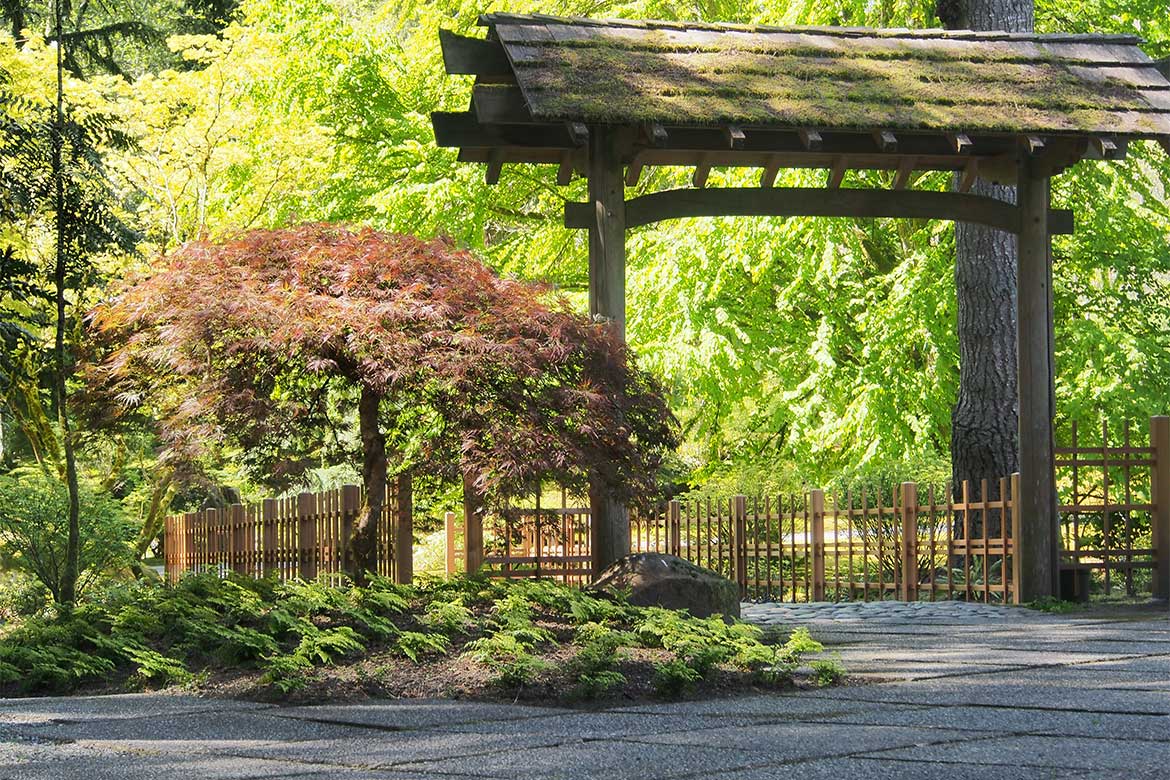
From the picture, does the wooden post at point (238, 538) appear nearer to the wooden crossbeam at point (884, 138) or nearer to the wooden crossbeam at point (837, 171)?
the wooden crossbeam at point (837, 171)

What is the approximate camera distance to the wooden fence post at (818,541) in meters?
15.0

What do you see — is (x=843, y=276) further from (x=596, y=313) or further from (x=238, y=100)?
(x=596, y=313)

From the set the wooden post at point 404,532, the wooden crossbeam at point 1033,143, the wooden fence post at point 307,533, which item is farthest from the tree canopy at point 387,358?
the wooden crossbeam at point 1033,143

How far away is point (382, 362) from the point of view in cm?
891

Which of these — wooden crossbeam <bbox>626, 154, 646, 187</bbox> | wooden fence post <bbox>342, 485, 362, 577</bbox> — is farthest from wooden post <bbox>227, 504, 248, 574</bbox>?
wooden crossbeam <bbox>626, 154, 646, 187</bbox>

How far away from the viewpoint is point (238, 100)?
19.5 metres

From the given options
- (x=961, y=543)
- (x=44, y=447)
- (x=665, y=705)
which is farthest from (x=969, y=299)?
(x=44, y=447)

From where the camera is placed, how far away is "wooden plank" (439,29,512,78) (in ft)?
36.7

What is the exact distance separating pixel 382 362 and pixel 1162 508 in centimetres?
765

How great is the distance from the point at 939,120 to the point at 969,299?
16.4 feet

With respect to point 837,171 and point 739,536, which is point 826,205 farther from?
point 739,536

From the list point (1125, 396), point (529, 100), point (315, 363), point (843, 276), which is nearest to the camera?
point (315, 363)

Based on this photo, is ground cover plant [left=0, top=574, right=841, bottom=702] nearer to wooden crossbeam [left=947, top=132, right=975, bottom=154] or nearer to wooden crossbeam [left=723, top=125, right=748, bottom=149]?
wooden crossbeam [left=723, top=125, right=748, bottom=149]

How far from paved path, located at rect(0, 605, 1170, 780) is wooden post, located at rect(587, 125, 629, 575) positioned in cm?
317
